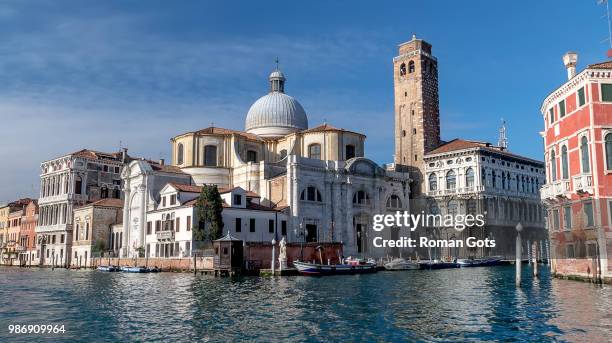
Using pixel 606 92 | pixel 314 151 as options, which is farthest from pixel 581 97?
pixel 314 151

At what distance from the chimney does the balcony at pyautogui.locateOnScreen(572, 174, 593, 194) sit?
543 cm

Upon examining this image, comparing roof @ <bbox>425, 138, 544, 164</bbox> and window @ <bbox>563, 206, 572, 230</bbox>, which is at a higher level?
roof @ <bbox>425, 138, 544, 164</bbox>

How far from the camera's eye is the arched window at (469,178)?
5369 centimetres

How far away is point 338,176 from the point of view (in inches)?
1938

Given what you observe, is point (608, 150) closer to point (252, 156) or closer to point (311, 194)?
point (311, 194)

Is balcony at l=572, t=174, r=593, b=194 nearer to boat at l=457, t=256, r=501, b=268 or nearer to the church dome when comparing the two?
boat at l=457, t=256, r=501, b=268

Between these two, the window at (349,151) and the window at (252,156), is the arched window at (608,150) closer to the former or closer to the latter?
the window at (349,151)

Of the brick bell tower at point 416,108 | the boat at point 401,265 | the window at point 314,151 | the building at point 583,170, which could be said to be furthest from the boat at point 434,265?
the building at point 583,170

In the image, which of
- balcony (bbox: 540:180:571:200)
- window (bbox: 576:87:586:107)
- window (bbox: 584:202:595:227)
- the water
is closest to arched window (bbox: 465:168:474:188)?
balcony (bbox: 540:180:571:200)

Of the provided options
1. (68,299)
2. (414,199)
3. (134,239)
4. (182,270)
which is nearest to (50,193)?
(134,239)

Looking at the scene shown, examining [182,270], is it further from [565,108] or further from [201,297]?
[565,108]

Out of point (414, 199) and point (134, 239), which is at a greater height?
point (414, 199)

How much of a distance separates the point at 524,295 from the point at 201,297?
40.5 ft

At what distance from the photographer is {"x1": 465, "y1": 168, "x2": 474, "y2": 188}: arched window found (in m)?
53.7
